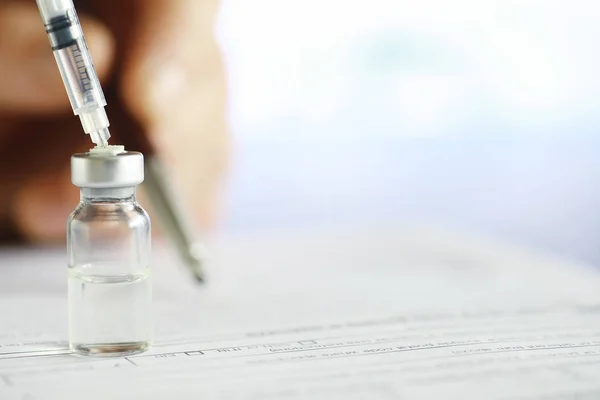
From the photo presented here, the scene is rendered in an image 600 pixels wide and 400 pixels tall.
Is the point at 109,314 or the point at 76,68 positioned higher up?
the point at 76,68

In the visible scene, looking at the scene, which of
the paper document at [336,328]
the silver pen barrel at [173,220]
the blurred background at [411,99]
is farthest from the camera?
the blurred background at [411,99]

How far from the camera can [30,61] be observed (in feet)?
2.61

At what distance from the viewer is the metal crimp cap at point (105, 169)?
1.62 ft

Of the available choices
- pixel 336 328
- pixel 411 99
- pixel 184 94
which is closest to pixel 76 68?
pixel 336 328

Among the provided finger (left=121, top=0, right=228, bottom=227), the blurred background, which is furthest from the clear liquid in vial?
the blurred background

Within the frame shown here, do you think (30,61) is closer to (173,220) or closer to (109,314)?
(173,220)

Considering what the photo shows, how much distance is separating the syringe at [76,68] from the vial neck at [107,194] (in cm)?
4

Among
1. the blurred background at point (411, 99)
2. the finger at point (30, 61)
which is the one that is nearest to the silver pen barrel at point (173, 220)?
the finger at point (30, 61)

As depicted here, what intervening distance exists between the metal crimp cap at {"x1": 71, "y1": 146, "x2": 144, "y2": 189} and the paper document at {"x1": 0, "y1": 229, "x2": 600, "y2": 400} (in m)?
0.10

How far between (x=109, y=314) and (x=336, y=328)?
151 mm

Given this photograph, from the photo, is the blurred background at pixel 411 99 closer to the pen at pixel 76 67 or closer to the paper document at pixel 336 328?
the paper document at pixel 336 328

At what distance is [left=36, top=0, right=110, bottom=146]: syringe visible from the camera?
1.75 ft

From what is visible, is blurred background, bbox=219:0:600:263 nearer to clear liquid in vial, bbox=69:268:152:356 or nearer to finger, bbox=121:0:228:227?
finger, bbox=121:0:228:227

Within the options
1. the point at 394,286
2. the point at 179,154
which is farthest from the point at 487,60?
the point at 394,286
